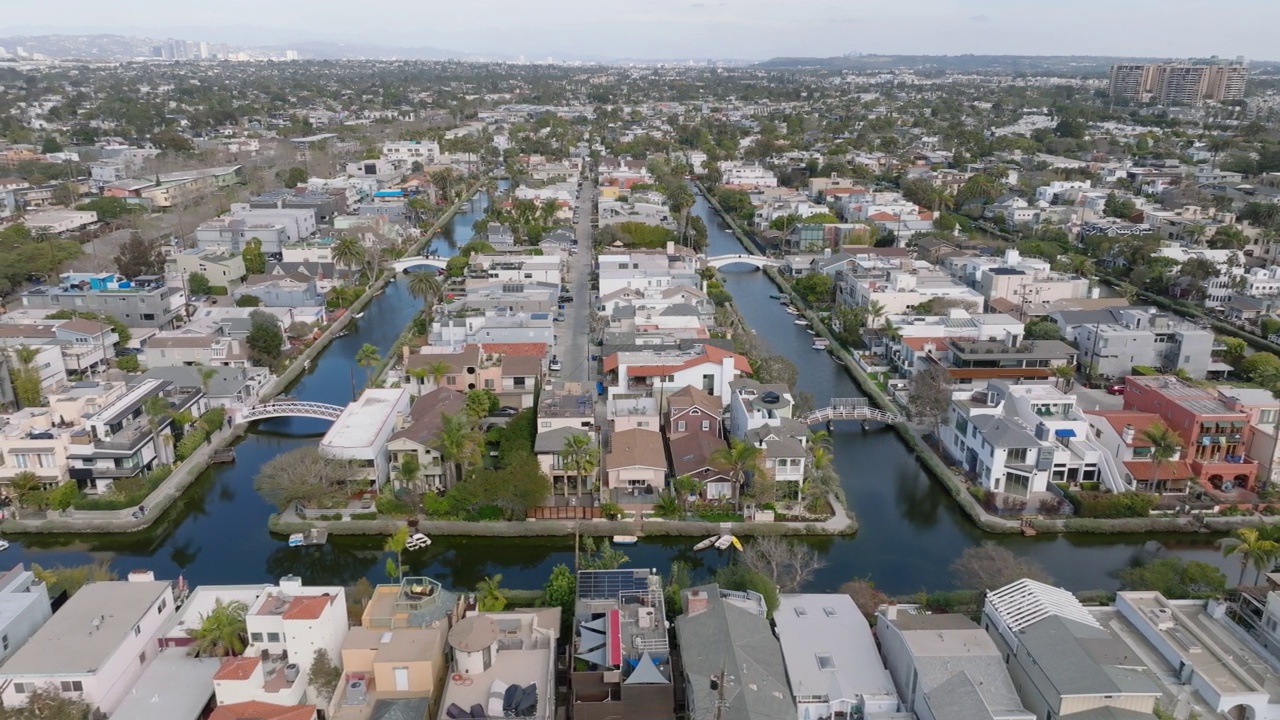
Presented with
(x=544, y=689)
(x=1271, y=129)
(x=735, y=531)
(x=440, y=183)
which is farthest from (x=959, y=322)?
(x=1271, y=129)

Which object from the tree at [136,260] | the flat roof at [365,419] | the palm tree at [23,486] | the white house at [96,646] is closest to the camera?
the white house at [96,646]

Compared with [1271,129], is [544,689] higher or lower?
lower

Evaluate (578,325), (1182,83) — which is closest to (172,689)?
(578,325)

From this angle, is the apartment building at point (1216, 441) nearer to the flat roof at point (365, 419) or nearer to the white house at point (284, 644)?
the white house at point (284, 644)

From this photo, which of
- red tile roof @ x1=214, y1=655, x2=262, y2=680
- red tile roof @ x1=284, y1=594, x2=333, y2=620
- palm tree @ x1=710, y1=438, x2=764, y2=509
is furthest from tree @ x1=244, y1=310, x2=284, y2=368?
red tile roof @ x1=214, y1=655, x2=262, y2=680

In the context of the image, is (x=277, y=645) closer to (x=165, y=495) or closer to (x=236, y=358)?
(x=165, y=495)

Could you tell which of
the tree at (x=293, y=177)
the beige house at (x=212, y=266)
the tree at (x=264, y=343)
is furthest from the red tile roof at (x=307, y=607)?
the tree at (x=293, y=177)
